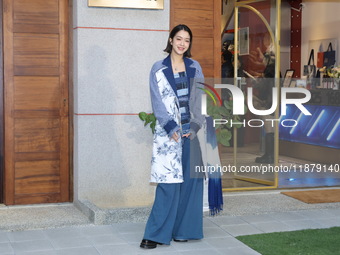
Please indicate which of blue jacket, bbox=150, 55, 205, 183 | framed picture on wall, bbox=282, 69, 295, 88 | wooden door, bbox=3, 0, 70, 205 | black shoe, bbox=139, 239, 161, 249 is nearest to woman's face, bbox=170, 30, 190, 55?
blue jacket, bbox=150, 55, 205, 183

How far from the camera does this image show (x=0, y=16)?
6832 mm

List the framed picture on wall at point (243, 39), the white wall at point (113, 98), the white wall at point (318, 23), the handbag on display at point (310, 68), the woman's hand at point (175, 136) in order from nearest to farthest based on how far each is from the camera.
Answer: the woman's hand at point (175, 136) < the white wall at point (113, 98) < the framed picture on wall at point (243, 39) < the white wall at point (318, 23) < the handbag on display at point (310, 68)

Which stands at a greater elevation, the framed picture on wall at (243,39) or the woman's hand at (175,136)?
the framed picture on wall at (243,39)

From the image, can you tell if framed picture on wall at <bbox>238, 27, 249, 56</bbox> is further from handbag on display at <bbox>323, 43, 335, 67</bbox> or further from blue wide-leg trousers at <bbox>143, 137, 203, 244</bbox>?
handbag on display at <bbox>323, 43, 335, 67</bbox>

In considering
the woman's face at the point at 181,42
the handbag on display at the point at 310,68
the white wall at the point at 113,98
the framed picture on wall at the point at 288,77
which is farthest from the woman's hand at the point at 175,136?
the handbag on display at the point at 310,68

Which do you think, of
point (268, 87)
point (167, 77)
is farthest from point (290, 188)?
point (167, 77)

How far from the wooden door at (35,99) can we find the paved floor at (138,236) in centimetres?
100

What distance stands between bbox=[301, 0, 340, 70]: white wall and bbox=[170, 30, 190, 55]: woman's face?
24.2 ft

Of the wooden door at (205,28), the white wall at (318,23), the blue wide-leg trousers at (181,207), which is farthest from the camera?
the white wall at (318,23)

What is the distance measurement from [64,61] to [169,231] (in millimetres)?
2412

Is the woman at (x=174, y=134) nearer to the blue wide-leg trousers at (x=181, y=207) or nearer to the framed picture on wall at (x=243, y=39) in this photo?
the blue wide-leg trousers at (x=181, y=207)

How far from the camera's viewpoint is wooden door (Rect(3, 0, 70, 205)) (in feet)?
22.5

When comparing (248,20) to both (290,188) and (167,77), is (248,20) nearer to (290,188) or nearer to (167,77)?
(290,188)

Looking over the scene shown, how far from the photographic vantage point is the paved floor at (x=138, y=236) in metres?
5.43
